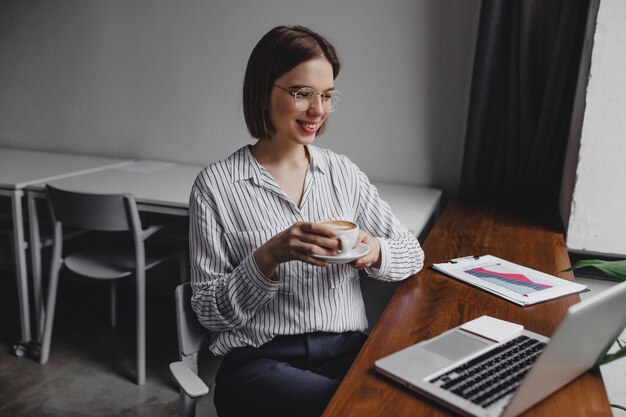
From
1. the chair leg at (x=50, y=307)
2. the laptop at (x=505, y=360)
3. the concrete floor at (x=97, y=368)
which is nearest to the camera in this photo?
the laptop at (x=505, y=360)

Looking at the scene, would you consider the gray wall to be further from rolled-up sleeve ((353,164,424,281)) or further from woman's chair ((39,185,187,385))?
rolled-up sleeve ((353,164,424,281))

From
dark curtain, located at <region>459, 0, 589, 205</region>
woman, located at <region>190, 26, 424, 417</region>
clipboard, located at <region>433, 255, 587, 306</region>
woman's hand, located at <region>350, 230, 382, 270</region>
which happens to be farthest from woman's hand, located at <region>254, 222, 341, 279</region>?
dark curtain, located at <region>459, 0, 589, 205</region>

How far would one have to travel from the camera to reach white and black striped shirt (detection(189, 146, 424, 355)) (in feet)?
4.23

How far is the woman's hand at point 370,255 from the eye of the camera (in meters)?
1.31

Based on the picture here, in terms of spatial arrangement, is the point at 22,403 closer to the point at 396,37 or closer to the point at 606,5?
the point at 396,37

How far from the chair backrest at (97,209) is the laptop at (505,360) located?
4.81ft

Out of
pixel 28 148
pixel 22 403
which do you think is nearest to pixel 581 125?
pixel 22 403

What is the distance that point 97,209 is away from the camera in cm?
218

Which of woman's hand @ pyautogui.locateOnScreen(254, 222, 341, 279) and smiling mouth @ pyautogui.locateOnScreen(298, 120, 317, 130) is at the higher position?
smiling mouth @ pyautogui.locateOnScreen(298, 120, 317, 130)

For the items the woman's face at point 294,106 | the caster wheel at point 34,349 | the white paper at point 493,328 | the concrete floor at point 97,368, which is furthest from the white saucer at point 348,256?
the caster wheel at point 34,349

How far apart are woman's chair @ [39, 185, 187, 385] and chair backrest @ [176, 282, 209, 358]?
3.16 ft

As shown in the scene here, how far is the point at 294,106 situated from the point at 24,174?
178 centimetres

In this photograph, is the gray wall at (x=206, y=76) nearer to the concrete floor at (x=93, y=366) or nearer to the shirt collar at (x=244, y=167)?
the concrete floor at (x=93, y=366)

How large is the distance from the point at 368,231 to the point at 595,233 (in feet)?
2.78
